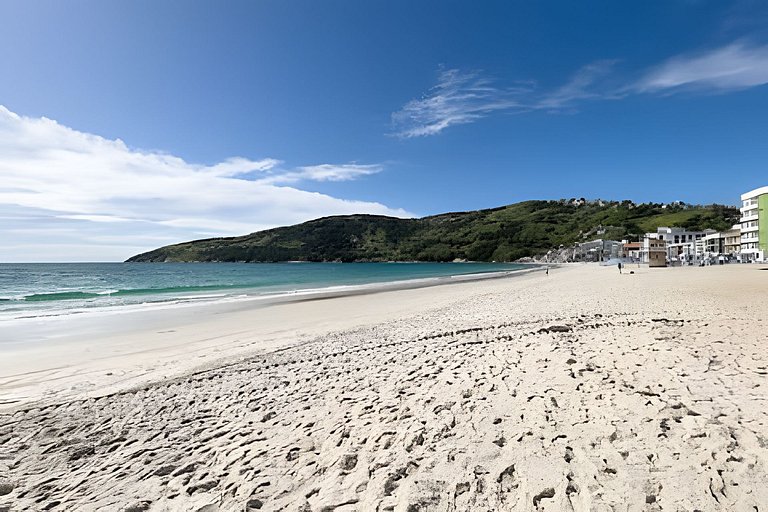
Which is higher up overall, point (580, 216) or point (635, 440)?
A: point (580, 216)

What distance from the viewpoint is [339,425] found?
4664 millimetres

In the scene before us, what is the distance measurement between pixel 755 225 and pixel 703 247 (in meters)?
39.0

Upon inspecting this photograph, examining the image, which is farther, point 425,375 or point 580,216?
point 580,216

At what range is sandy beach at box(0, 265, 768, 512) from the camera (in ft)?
10.7

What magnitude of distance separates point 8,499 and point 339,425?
10.00 feet

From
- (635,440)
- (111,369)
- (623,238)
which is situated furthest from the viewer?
(623,238)

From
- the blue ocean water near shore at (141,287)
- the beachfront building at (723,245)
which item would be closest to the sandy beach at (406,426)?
the blue ocean water near shore at (141,287)

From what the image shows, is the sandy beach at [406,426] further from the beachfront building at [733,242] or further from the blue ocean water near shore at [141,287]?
the beachfront building at [733,242]

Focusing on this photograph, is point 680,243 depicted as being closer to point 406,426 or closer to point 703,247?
point 703,247

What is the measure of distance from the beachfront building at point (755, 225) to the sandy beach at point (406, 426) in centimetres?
5939

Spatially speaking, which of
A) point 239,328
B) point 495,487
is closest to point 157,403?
point 495,487

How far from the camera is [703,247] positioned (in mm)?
91750

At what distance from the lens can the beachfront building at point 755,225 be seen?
51594mm

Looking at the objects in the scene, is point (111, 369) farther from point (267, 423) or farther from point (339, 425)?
point (339, 425)
